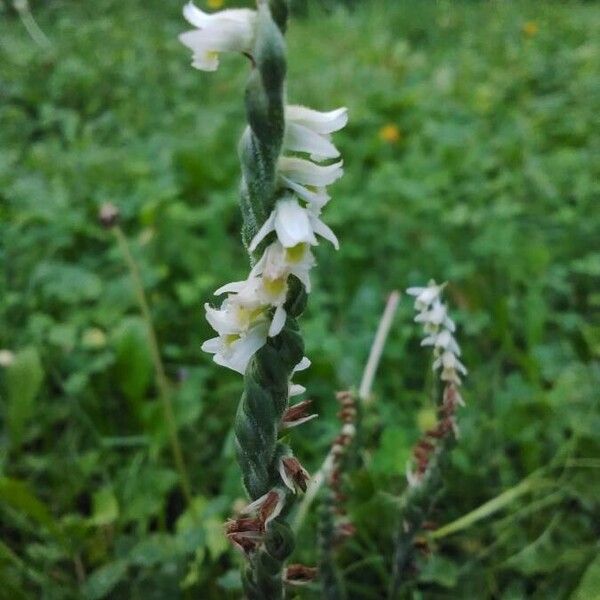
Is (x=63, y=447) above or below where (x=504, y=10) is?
above

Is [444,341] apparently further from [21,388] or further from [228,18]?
[21,388]

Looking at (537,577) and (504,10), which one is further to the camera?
(504,10)

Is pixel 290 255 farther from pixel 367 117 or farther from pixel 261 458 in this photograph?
pixel 367 117

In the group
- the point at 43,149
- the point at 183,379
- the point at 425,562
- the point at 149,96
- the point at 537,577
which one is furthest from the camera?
the point at 149,96

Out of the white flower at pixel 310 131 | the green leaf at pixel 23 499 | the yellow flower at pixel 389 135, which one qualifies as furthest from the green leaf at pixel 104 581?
the yellow flower at pixel 389 135

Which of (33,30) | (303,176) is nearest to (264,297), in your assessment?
(303,176)

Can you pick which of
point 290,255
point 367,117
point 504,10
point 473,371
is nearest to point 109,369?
point 473,371

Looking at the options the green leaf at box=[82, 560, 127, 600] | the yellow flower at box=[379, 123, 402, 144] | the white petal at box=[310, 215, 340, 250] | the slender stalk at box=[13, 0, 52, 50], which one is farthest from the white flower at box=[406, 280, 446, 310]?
the slender stalk at box=[13, 0, 52, 50]

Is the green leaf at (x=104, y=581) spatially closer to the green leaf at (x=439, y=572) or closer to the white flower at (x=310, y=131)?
the green leaf at (x=439, y=572)
